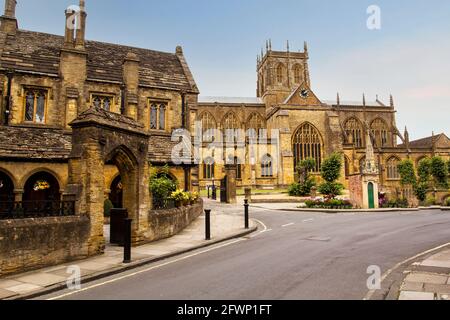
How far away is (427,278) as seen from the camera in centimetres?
664

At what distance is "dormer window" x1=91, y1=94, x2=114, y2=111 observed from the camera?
21.3 m

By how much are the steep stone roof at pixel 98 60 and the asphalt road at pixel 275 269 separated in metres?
15.6

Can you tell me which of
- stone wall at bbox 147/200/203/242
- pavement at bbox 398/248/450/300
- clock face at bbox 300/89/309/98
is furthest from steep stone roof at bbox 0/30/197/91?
clock face at bbox 300/89/309/98

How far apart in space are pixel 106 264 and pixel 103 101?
15.5 m

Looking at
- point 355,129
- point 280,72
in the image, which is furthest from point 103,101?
point 280,72

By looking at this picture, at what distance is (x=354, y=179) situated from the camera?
88.7ft

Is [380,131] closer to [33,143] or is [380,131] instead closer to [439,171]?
[439,171]

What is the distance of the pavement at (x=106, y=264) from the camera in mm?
6488

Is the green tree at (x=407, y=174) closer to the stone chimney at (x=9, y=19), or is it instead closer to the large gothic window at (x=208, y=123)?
the large gothic window at (x=208, y=123)

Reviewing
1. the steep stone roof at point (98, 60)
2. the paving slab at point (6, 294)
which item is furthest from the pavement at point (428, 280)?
the steep stone roof at point (98, 60)

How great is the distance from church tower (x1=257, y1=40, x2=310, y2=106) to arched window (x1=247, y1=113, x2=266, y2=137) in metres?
6.57

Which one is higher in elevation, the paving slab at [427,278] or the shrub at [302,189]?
the shrub at [302,189]
